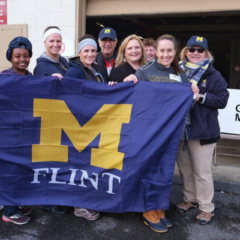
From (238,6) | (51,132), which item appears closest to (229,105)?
(238,6)

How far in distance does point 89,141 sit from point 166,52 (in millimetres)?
1154

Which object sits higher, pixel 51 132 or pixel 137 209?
pixel 51 132

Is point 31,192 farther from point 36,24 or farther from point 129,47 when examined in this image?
point 36,24

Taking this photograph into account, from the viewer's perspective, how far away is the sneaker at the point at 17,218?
131 inches

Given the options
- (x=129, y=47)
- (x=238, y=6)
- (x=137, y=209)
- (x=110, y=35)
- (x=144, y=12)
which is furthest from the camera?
(x=144, y=12)

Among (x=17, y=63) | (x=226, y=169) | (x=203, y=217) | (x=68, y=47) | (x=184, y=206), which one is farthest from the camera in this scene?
(x=68, y=47)

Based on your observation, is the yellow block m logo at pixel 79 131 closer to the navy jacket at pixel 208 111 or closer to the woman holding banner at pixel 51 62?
the woman holding banner at pixel 51 62

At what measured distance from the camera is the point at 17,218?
11.0 ft

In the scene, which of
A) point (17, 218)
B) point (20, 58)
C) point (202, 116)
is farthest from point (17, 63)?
point (202, 116)

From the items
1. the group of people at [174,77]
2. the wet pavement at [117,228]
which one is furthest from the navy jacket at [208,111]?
the wet pavement at [117,228]

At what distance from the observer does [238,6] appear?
16.6 ft

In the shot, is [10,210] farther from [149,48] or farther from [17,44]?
[149,48]

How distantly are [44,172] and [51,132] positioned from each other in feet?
1.36

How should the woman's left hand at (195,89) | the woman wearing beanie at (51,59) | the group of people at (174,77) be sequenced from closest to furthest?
the woman's left hand at (195,89), the group of people at (174,77), the woman wearing beanie at (51,59)
